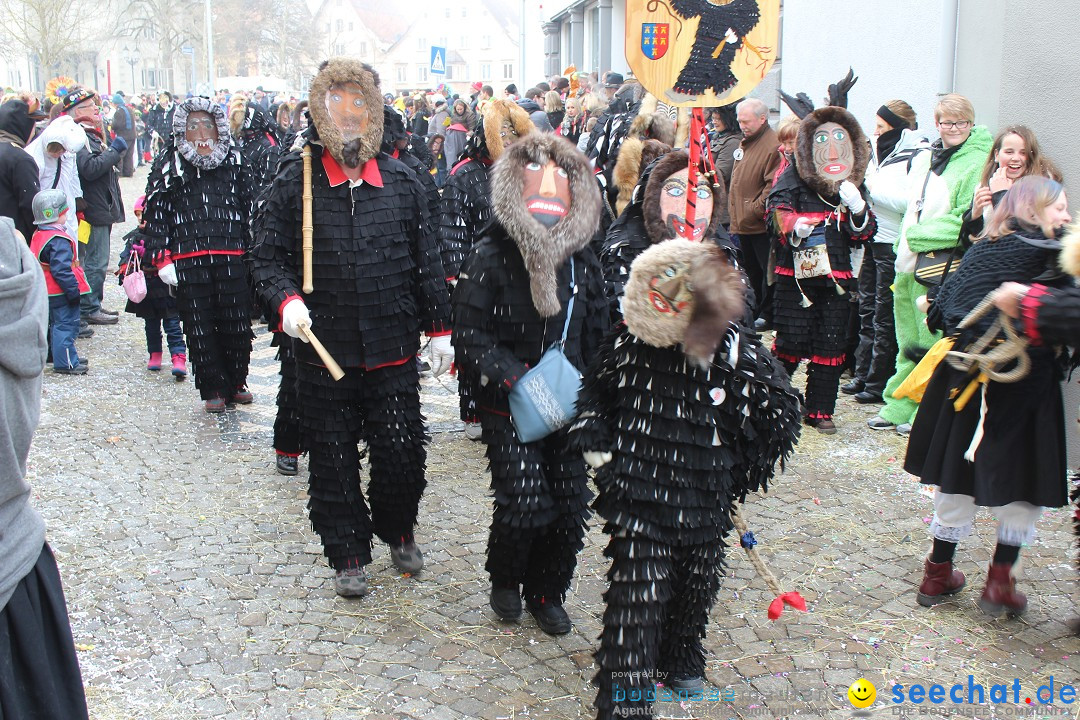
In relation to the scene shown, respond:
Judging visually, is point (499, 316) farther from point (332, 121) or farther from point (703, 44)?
point (703, 44)

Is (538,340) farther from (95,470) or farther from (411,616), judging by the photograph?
(95,470)

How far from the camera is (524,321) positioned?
158 inches

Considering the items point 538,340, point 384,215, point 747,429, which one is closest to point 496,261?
point 538,340

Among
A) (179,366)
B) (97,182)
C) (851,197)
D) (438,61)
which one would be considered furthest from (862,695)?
(438,61)

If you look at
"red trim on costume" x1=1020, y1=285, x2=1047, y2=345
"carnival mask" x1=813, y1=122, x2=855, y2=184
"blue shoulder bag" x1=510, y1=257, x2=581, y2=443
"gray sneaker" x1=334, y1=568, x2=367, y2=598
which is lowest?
"gray sneaker" x1=334, y1=568, x2=367, y2=598

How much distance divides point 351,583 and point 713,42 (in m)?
2.97

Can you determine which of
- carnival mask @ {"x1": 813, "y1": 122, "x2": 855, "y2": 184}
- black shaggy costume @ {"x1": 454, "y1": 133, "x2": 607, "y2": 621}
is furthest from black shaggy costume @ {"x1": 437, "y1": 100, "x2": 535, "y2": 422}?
carnival mask @ {"x1": 813, "y1": 122, "x2": 855, "y2": 184}

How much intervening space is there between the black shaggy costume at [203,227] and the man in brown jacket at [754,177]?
419cm

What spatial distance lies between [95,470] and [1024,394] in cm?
546

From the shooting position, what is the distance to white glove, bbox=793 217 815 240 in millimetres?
6926

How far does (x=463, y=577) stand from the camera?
4.93 m

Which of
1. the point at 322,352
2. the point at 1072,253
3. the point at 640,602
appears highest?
the point at 1072,253

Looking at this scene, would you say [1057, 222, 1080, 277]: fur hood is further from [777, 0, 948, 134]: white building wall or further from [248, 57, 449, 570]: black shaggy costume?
[777, 0, 948, 134]: white building wall

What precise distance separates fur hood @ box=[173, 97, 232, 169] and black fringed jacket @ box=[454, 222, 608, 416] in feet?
12.6
